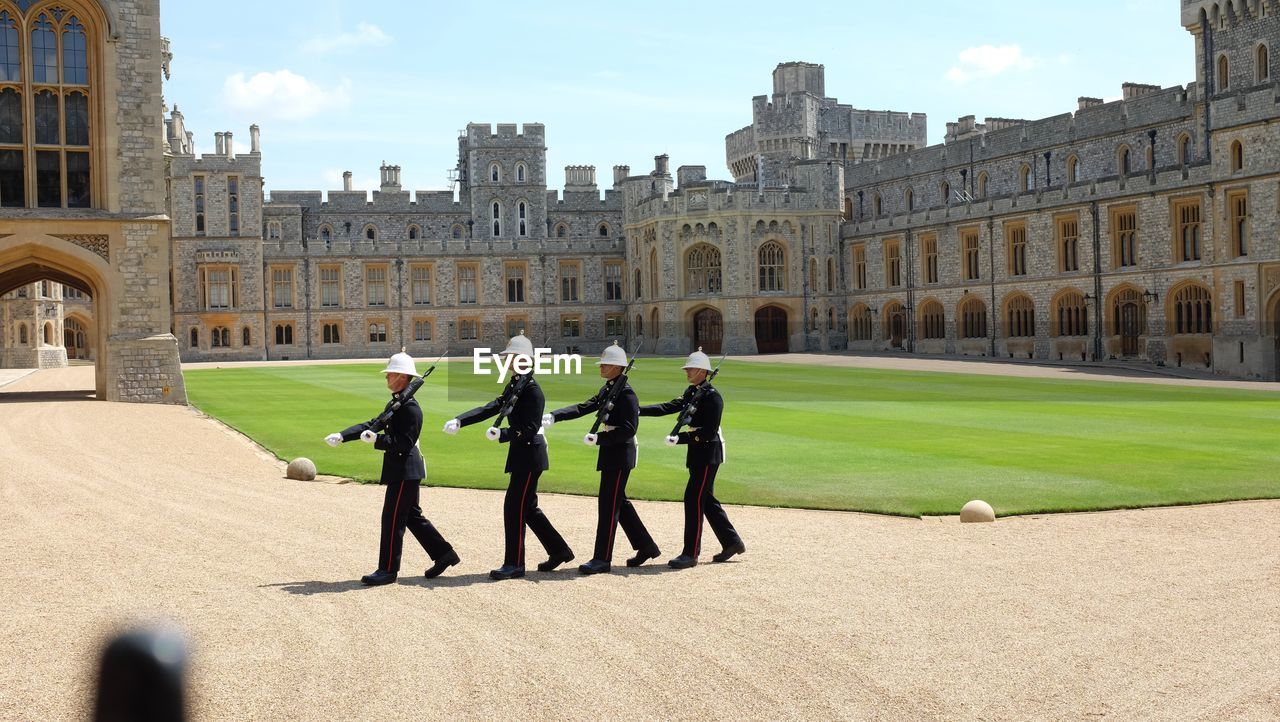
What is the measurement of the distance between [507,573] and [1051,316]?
41.0 m

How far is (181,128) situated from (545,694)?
66568 millimetres

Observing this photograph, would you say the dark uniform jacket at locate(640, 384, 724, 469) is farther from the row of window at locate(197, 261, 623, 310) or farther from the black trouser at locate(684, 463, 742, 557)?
the row of window at locate(197, 261, 623, 310)

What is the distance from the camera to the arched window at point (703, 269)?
58.2m

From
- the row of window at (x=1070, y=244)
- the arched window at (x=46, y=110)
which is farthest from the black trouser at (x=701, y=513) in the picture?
the row of window at (x=1070, y=244)

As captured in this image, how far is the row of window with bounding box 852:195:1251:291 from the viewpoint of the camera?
37000 mm

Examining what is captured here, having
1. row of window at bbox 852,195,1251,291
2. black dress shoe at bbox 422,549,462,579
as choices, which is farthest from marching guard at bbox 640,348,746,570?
row of window at bbox 852,195,1251,291

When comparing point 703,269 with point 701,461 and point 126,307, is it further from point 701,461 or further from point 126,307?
point 701,461

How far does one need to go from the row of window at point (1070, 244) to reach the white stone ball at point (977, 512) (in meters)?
29.6

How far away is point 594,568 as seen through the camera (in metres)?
9.01

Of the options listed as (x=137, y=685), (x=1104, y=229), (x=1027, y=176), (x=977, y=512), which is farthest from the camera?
(x=1027, y=176)

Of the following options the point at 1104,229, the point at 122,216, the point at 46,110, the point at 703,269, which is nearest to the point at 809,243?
the point at 703,269

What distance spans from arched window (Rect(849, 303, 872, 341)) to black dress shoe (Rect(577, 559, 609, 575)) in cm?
4919

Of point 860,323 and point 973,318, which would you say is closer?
point 973,318

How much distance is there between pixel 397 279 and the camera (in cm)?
6359
